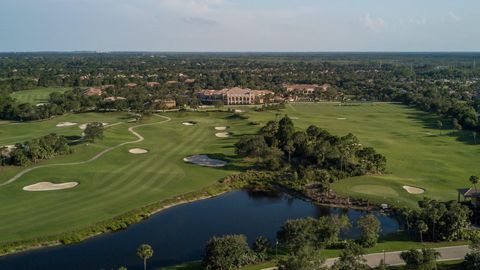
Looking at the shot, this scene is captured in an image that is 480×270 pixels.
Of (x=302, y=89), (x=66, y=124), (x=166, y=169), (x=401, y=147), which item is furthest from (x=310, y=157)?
(x=302, y=89)

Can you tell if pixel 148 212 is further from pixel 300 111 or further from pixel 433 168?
pixel 300 111

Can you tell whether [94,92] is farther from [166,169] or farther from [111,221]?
[111,221]

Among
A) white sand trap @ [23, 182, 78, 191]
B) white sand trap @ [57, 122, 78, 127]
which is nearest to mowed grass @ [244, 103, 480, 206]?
white sand trap @ [23, 182, 78, 191]

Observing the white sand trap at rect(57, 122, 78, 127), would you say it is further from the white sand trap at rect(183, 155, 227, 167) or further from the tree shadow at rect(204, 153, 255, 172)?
the tree shadow at rect(204, 153, 255, 172)

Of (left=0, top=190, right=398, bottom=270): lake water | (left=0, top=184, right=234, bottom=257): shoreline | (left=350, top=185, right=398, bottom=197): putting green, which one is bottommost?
(left=0, top=190, right=398, bottom=270): lake water

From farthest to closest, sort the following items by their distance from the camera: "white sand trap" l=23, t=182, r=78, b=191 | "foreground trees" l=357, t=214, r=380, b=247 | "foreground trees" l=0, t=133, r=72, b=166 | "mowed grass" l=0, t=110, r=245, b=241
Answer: "foreground trees" l=0, t=133, r=72, b=166, "white sand trap" l=23, t=182, r=78, b=191, "mowed grass" l=0, t=110, r=245, b=241, "foreground trees" l=357, t=214, r=380, b=247

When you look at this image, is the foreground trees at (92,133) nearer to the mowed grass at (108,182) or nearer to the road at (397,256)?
the mowed grass at (108,182)
